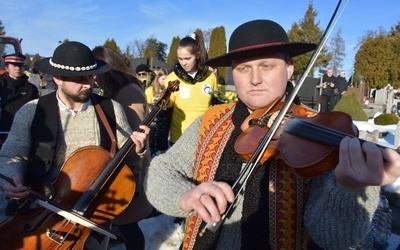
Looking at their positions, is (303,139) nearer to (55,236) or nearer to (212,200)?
(212,200)

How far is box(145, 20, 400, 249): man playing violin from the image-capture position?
1.04m

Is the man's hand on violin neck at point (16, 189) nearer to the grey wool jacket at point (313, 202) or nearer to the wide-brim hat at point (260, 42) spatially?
the grey wool jacket at point (313, 202)

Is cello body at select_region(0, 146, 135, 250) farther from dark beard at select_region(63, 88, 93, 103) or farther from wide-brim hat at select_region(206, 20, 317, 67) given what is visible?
wide-brim hat at select_region(206, 20, 317, 67)

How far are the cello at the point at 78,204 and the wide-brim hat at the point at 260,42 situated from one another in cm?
109

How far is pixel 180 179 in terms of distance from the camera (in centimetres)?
145

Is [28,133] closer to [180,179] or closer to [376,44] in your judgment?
[180,179]

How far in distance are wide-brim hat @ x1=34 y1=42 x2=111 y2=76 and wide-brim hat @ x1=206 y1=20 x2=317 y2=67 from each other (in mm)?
1131

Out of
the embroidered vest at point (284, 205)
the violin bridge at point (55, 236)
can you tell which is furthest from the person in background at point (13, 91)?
the embroidered vest at point (284, 205)

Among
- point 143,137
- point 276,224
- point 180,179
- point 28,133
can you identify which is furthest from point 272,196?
point 28,133

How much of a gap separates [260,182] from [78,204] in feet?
3.70

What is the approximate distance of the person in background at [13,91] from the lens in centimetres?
515

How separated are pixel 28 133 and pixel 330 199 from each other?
5.92 ft

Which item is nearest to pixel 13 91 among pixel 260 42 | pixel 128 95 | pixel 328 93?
pixel 128 95

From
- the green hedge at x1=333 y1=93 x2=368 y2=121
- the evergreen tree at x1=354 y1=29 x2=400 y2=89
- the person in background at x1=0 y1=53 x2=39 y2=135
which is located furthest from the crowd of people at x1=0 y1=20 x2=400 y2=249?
the evergreen tree at x1=354 y1=29 x2=400 y2=89
